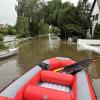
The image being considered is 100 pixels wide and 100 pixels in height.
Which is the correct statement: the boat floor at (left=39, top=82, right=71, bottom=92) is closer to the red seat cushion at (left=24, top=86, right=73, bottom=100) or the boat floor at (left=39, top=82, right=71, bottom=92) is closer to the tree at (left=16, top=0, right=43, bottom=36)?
the red seat cushion at (left=24, top=86, right=73, bottom=100)

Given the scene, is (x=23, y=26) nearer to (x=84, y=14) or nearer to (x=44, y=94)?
(x=84, y=14)

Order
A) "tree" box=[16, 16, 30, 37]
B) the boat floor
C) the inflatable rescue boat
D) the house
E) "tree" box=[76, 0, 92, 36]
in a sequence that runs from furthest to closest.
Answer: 1. "tree" box=[16, 16, 30, 37]
2. "tree" box=[76, 0, 92, 36]
3. the house
4. the boat floor
5. the inflatable rescue boat

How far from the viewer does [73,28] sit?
39.4 meters

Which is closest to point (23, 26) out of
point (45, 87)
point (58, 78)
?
point (58, 78)

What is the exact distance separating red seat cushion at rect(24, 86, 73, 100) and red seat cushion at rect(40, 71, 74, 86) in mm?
2129

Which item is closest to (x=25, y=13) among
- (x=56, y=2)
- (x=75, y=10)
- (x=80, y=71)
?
(x=56, y=2)

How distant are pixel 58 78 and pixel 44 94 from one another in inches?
96.3

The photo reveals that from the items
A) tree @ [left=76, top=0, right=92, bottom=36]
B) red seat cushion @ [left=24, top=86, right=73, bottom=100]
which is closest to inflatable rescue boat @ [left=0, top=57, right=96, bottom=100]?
red seat cushion @ [left=24, top=86, right=73, bottom=100]

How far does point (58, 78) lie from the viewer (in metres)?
8.19

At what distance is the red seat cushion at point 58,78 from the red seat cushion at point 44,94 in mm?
2129

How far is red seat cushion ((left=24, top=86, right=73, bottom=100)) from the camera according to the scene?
5679mm

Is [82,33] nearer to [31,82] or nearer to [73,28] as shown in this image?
[73,28]

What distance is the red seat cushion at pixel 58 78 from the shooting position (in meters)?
8.08

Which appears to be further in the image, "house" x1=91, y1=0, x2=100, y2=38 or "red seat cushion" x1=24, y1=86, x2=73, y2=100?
"house" x1=91, y1=0, x2=100, y2=38
